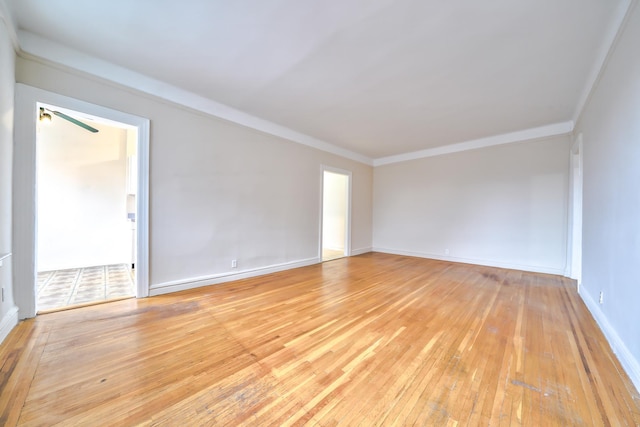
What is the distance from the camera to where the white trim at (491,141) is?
4214mm

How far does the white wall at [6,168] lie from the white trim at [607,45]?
4.77m

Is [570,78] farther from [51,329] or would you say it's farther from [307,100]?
[51,329]

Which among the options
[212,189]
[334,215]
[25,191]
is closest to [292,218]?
[212,189]

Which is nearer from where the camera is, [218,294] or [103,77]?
[103,77]

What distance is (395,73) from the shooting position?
8.91ft

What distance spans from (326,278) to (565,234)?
425cm

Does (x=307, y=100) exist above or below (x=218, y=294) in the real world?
above

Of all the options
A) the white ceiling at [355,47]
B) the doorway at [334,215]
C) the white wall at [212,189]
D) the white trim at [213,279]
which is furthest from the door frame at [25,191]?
the doorway at [334,215]

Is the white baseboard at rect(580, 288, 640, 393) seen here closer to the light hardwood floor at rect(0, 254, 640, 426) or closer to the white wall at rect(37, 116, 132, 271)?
the light hardwood floor at rect(0, 254, 640, 426)

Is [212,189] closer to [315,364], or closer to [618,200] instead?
[315,364]

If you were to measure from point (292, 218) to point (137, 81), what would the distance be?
9.77 feet

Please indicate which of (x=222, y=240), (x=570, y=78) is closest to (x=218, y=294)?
(x=222, y=240)

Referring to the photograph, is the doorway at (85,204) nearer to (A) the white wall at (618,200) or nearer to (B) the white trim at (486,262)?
(A) the white wall at (618,200)

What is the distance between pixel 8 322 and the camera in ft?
6.70
